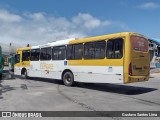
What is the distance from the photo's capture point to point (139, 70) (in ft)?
44.8

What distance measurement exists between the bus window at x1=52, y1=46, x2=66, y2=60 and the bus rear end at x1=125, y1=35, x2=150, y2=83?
5.47 metres

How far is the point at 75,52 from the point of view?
16516 mm

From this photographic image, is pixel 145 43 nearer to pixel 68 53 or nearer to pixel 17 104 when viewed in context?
pixel 68 53

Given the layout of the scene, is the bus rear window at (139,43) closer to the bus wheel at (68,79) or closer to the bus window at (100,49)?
the bus window at (100,49)

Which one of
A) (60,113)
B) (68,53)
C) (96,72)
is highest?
(68,53)

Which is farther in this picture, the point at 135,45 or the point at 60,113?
the point at 135,45

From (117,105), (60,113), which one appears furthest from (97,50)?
(60,113)

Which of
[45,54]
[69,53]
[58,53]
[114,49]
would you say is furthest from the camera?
[45,54]

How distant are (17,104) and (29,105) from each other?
533 mm

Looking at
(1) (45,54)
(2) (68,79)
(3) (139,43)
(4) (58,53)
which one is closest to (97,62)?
(3) (139,43)

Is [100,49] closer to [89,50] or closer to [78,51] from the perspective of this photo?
[89,50]

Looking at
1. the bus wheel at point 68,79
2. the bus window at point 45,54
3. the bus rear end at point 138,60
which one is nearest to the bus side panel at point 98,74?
the bus wheel at point 68,79

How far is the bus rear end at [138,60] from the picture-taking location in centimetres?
1304

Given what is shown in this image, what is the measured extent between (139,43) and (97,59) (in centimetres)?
240
